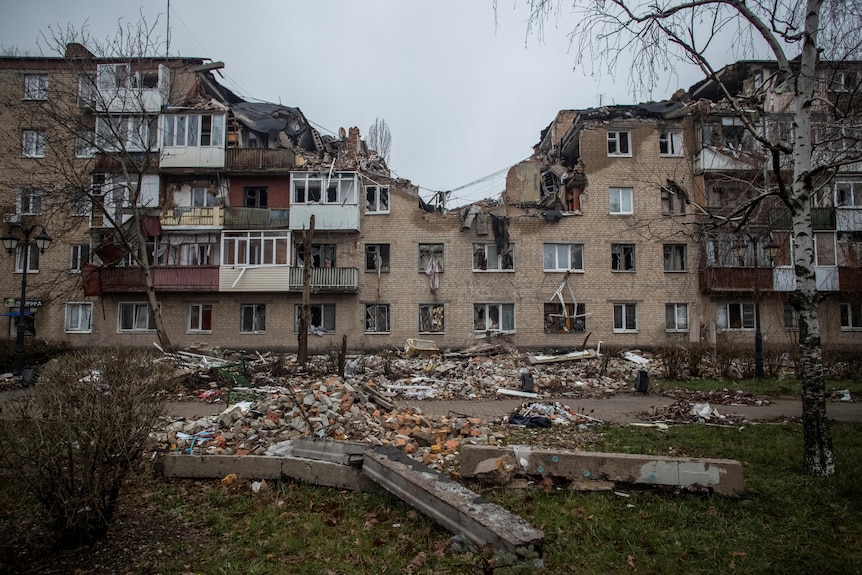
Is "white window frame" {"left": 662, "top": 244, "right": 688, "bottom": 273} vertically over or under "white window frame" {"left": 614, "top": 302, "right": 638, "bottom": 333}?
over

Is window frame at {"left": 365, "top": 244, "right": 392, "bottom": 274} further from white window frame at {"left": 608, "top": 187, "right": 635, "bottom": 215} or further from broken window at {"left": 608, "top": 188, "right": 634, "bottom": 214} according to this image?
broken window at {"left": 608, "top": 188, "right": 634, "bottom": 214}

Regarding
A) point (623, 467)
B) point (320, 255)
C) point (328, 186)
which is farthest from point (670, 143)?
point (623, 467)

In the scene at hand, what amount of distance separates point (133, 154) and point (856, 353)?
34329 millimetres

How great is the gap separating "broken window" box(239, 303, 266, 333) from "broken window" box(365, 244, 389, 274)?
6.25m

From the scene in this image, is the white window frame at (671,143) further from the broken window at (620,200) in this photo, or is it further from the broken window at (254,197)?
the broken window at (254,197)

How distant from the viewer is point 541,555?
386cm

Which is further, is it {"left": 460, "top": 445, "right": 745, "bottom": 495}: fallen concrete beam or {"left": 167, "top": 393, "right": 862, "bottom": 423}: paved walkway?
{"left": 167, "top": 393, "right": 862, "bottom": 423}: paved walkway

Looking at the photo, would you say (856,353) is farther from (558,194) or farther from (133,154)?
(133,154)

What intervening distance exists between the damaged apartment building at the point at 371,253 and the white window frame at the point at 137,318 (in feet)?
0.29

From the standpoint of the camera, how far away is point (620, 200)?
89.1 ft

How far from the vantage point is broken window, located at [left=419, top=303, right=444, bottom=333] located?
87.5ft

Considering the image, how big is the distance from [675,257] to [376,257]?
16.8 m

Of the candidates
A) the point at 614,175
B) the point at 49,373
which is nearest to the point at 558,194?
the point at 614,175

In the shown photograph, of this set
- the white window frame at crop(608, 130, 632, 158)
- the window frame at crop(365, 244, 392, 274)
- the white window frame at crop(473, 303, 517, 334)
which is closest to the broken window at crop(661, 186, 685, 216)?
the white window frame at crop(608, 130, 632, 158)
